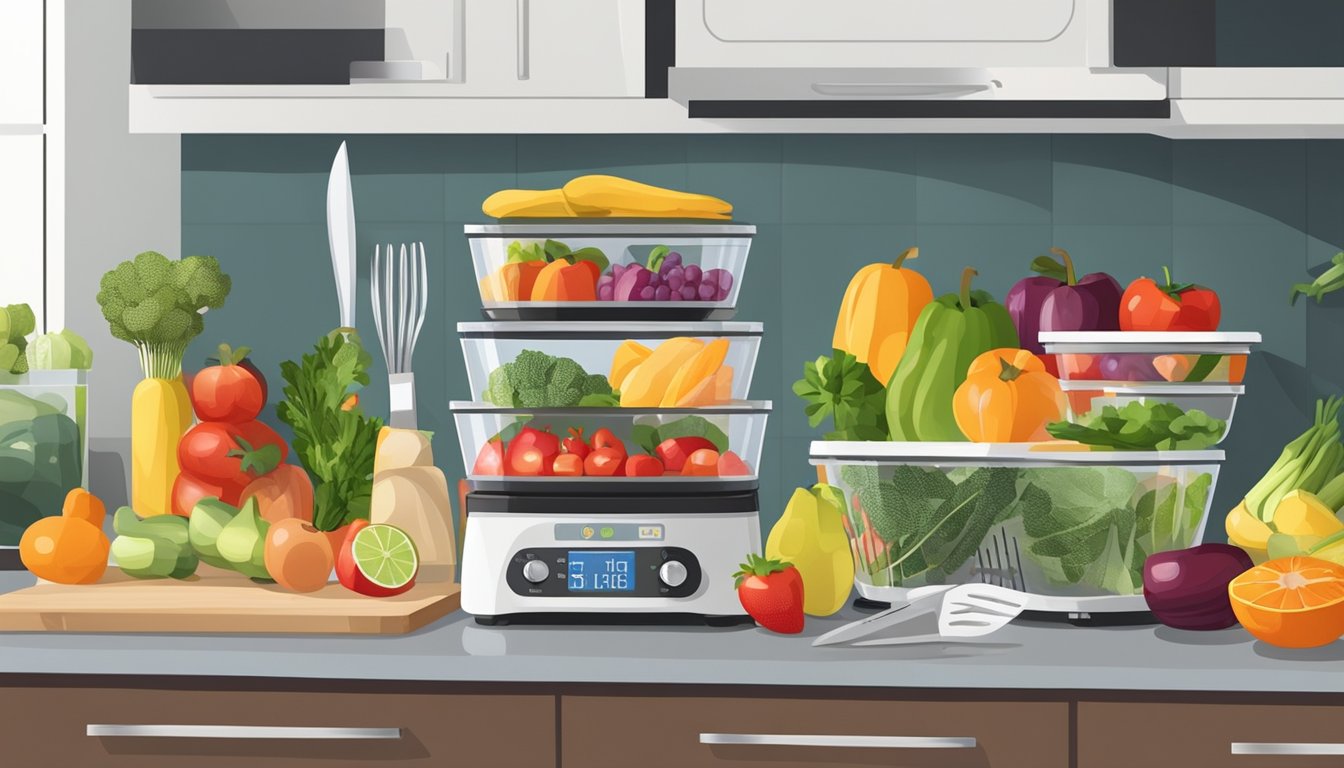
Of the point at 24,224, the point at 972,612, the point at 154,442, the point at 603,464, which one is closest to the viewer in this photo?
the point at 972,612

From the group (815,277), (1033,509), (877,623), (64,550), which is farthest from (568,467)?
(815,277)

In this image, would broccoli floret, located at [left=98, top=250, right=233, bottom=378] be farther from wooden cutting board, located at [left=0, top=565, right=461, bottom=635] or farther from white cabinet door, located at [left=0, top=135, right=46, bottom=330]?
wooden cutting board, located at [left=0, top=565, right=461, bottom=635]

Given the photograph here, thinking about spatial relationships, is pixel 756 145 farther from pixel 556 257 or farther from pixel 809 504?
pixel 809 504

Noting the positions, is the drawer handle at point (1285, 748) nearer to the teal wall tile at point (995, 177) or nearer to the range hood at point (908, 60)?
Result: the range hood at point (908, 60)

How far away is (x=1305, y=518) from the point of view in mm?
1592

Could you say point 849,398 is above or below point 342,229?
below

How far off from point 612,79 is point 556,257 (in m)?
0.31

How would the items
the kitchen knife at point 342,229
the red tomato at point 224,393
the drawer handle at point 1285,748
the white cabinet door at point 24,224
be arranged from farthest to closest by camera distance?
1. the white cabinet door at point 24,224
2. the kitchen knife at point 342,229
3. the red tomato at point 224,393
4. the drawer handle at point 1285,748

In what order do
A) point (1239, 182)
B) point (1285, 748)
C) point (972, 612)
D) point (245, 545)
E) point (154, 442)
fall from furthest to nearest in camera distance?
point (1239, 182) < point (154, 442) < point (245, 545) < point (972, 612) < point (1285, 748)

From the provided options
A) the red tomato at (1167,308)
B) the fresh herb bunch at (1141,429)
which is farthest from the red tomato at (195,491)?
the red tomato at (1167,308)

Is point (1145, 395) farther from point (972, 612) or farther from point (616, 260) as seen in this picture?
point (616, 260)

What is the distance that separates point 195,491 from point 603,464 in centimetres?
66

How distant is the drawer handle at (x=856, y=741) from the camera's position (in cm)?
131

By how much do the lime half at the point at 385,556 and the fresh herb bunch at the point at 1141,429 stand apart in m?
0.73
